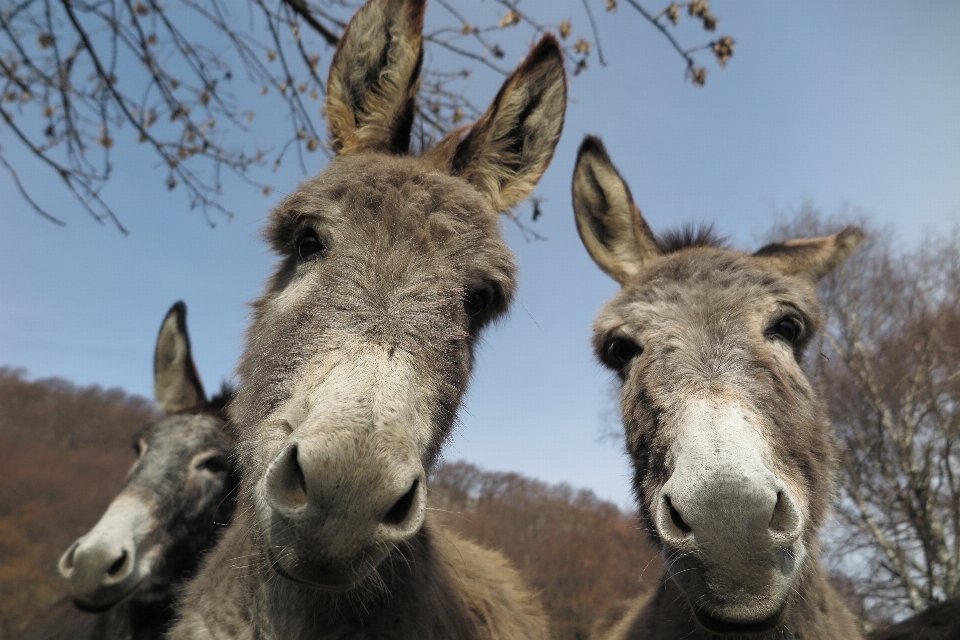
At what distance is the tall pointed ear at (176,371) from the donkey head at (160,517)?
9.8 inches

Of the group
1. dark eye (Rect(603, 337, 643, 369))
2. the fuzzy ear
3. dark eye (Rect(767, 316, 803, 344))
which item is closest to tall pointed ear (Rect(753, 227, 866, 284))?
dark eye (Rect(767, 316, 803, 344))

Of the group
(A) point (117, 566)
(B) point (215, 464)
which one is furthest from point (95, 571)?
(B) point (215, 464)

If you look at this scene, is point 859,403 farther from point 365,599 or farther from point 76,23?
point 76,23

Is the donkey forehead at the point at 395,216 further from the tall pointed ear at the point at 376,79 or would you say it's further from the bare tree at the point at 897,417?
the bare tree at the point at 897,417

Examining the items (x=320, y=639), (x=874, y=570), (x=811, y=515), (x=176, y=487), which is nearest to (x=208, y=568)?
(x=320, y=639)

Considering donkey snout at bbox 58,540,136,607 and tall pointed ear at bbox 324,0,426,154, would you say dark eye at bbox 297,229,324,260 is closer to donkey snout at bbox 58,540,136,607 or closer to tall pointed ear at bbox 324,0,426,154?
tall pointed ear at bbox 324,0,426,154

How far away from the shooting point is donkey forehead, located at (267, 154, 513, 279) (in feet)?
8.05

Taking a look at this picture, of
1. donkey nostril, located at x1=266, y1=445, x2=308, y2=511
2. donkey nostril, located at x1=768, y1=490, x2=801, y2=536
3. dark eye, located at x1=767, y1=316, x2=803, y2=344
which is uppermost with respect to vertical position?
dark eye, located at x1=767, y1=316, x2=803, y2=344

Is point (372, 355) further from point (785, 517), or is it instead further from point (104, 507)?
point (104, 507)

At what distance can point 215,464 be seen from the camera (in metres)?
5.06

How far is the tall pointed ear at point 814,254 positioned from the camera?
13.8 feet

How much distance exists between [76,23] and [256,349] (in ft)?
15.7

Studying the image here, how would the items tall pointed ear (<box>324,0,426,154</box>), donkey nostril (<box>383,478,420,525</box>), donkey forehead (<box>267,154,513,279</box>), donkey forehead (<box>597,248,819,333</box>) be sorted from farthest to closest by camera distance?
tall pointed ear (<box>324,0,426,154</box>) → donkey forehead (<box>597,248,819,333</box>) → donkey forehead (<box>267,154,513,279</box>) → donkey nostril (<box>383,478,420,525</box>)

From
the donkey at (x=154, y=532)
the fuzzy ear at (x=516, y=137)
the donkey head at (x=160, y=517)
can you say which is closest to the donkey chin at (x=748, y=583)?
the fuzzy ear at (x=516, y=137)
